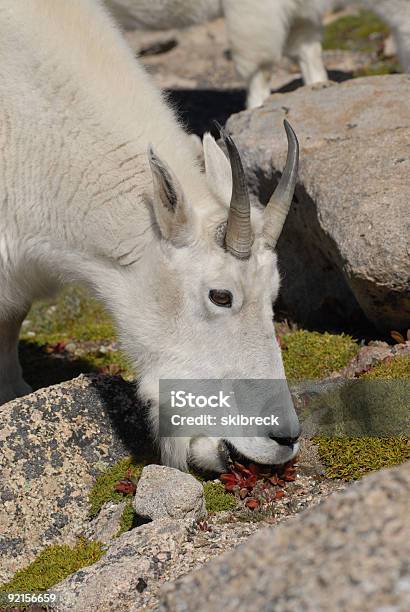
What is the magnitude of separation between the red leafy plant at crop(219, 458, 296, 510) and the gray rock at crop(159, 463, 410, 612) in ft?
6.60

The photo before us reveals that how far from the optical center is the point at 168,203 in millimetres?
5219

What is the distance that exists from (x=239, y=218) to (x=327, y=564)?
2.29 m

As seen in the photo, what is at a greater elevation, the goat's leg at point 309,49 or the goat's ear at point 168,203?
the goat's ear at point 168,203

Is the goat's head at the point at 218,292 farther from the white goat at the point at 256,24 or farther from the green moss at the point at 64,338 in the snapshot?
the white goat at the point at 256,24

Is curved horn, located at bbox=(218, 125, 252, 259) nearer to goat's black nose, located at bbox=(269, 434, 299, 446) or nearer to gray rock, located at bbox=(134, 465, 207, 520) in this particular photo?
goat's black nose, located at bbox=(269, 434, 299, 446)

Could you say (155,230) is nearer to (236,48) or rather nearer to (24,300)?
(24,300)

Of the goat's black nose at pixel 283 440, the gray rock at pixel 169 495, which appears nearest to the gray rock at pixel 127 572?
the gray rock at pixel 169 495

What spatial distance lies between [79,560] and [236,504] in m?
0.92

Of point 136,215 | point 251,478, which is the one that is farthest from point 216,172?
point 251,478

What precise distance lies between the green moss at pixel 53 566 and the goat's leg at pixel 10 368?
1997 mm

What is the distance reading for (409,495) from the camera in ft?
11.4

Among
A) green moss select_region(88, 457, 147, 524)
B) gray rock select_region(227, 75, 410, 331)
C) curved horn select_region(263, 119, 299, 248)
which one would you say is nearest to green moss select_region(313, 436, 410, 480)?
green moss select_region(88, 457, 147, 524)

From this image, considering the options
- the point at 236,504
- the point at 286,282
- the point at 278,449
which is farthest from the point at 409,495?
the point at 286,282

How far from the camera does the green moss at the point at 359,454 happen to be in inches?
222
